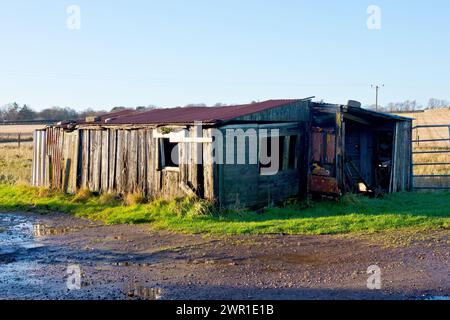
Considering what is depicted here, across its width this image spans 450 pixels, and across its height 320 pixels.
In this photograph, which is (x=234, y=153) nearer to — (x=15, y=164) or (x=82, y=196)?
(x=82, y=196)

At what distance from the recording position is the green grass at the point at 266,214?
10.9 metres

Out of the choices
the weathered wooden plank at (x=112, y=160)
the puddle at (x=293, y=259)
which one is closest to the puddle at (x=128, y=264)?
the puddle at (x=293, y=259)

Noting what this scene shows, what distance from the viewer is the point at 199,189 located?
42.5ft

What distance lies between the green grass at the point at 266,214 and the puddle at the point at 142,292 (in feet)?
12.5

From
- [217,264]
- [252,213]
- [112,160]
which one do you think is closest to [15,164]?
[112,160]

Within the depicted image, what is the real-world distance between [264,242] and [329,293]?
3.19m

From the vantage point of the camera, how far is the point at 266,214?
1280 centimetres

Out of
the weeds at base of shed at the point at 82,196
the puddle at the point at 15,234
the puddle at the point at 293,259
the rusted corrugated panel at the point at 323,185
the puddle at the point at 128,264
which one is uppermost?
the rusted corrugated panel at the point at 323,185

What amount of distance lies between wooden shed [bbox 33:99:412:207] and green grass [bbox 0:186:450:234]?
2.12ft

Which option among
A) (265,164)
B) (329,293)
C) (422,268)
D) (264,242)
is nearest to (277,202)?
(265,164)

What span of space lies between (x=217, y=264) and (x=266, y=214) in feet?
15.5

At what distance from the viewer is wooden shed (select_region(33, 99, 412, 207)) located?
12969mm

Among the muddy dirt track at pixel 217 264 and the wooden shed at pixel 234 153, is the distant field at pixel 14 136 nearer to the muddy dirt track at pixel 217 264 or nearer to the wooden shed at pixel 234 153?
the wooden shed at pixel 234 153
